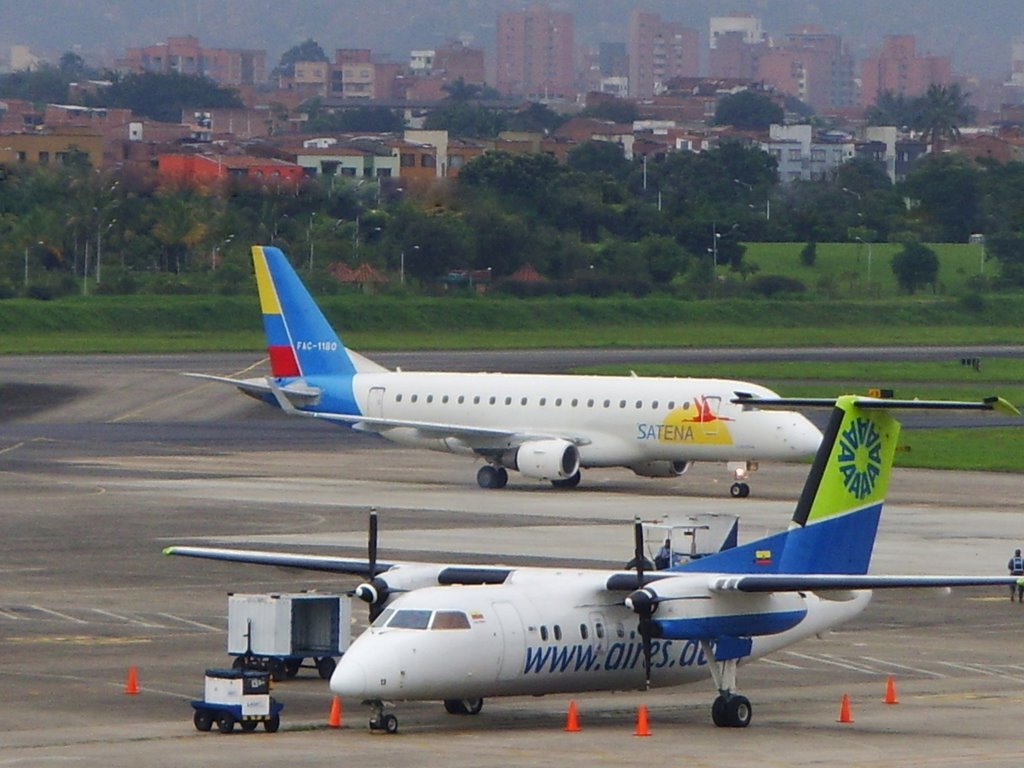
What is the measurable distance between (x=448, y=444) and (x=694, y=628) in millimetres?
36660

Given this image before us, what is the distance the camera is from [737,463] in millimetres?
67250

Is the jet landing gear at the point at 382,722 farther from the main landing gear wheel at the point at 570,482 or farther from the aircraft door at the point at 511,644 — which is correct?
the main landing gear wheel at the point at 570,482

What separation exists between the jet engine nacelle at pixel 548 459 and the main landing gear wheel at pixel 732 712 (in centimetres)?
3423

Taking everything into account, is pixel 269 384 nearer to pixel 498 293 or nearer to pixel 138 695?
pixel 138 695

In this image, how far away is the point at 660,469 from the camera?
6794 cm

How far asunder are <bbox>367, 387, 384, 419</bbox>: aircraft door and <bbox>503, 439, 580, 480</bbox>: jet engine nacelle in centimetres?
524

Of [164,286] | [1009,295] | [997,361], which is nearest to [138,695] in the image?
[997,361]

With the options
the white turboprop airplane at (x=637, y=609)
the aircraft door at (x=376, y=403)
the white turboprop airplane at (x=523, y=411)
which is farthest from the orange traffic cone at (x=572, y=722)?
the aircraft door at (x=376, y=403)

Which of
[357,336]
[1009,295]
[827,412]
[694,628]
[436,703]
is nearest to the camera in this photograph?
[694,628]

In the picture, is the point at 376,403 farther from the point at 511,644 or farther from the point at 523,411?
the point at 511,644

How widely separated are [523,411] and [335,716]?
36.9 m

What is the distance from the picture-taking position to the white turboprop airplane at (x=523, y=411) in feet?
214

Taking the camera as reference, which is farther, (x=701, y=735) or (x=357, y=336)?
(x=357, y=336)

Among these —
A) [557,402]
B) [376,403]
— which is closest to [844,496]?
[557,402]
